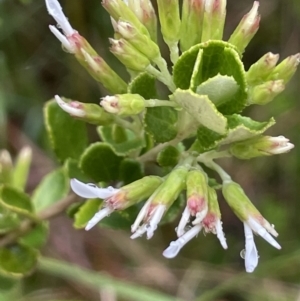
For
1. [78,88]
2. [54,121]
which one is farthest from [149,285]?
[54,121]

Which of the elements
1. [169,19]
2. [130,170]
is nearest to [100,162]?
[130,170]

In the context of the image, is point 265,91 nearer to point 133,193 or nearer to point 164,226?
point 133,193

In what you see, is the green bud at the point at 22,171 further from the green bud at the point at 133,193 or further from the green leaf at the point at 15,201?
the green bud at the point at 133,193

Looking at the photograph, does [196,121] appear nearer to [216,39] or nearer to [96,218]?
[216,39]

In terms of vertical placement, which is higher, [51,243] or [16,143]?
[16,143]

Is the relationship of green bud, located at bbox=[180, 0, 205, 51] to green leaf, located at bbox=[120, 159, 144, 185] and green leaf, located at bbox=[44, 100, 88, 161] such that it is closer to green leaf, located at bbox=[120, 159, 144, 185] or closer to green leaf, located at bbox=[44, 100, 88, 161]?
green leaf, located at bbox=[120, 159, 144, 185]

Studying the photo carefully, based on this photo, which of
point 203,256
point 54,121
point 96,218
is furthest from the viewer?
point 203,256

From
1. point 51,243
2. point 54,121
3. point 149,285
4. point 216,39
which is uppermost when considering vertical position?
point 216,39
